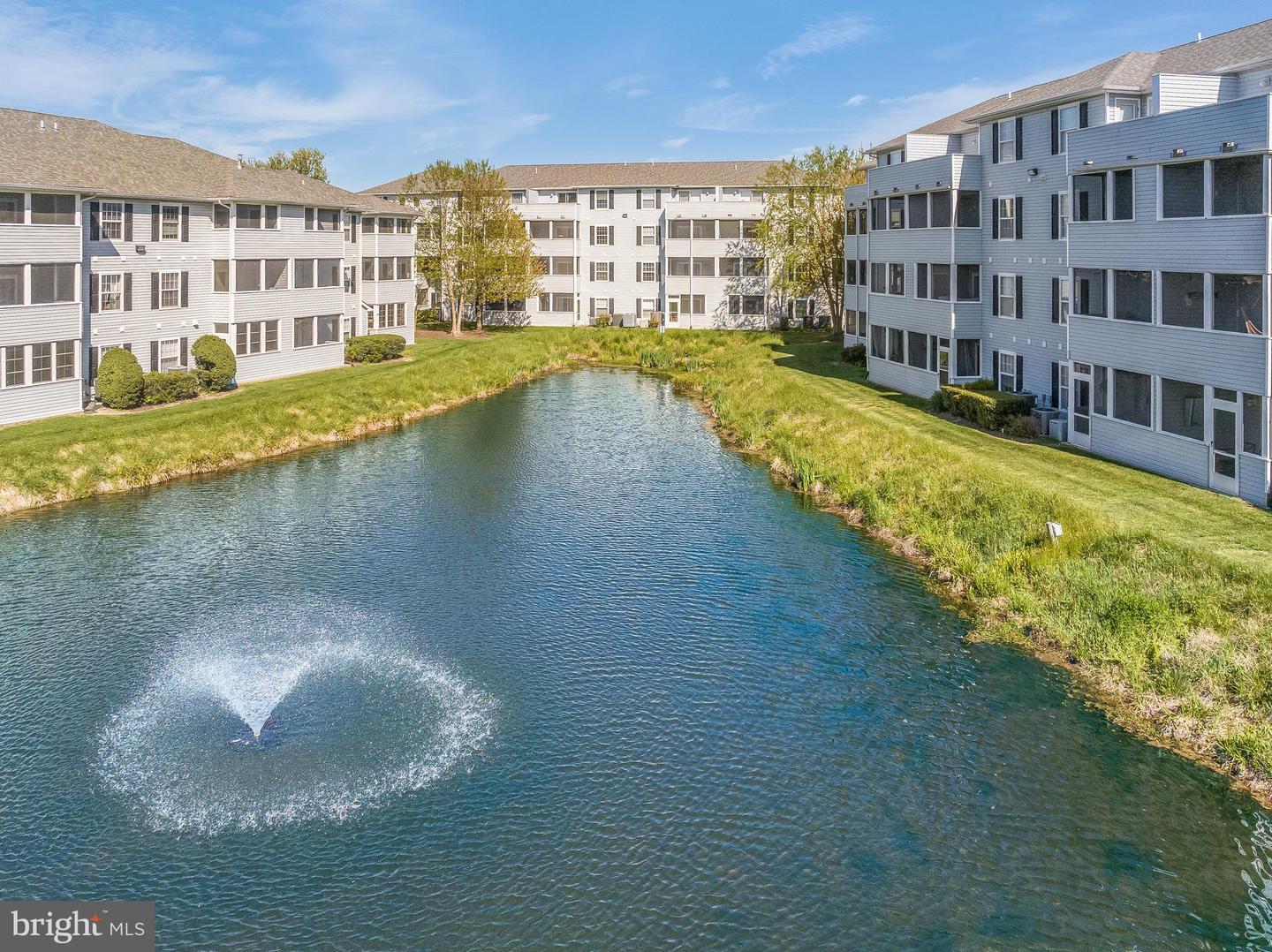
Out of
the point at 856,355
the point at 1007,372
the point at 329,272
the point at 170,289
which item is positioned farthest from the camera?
the point at 856,355

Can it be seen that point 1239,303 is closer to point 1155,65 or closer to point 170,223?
point 1155,65

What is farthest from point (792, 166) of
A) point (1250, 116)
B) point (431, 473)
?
point (1250, 116)

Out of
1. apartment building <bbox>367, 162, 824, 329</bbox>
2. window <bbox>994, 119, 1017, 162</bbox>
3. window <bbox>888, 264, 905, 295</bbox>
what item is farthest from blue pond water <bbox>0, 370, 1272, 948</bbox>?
apartment building <bbox>367, 162, 824, 329</bbox>

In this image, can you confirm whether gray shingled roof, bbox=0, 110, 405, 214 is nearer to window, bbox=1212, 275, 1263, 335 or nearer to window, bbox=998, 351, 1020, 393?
window, bbox=998, 351, 1020, 393

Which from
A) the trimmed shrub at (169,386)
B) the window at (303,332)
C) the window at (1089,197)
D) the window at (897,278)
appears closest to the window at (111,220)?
the trimmed shrub at (169,386)

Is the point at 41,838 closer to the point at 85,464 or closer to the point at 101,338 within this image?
the point at 85,464

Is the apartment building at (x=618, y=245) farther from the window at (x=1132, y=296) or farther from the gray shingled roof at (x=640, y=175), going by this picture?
the window at (x=1132, y=296)

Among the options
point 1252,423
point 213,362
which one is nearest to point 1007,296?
point 1252,423
